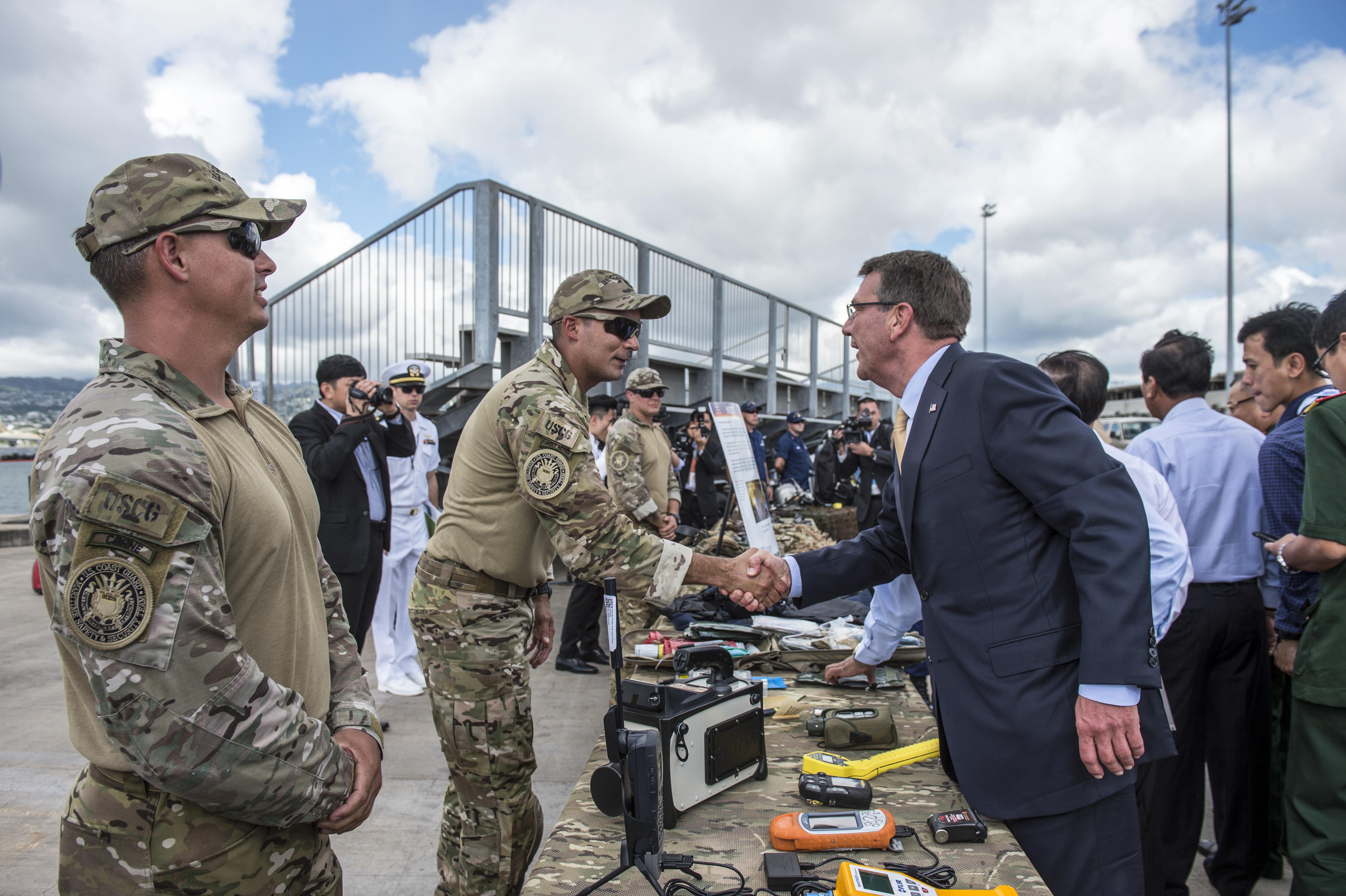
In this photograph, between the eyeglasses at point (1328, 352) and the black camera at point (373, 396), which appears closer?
the eyeglasses at point (1328, 352)

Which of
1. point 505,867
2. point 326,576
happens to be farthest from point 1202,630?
point 326,576

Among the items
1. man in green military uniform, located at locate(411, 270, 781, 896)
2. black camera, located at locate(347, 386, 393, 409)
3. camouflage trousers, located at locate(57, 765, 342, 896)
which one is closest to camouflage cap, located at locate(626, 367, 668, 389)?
black camera, located at locate(347, 386, 393, 409)

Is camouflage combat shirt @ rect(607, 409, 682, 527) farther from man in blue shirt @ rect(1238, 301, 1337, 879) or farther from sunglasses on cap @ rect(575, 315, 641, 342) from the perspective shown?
man in blue shirt @ rect(1238, 301, 1337, 879)

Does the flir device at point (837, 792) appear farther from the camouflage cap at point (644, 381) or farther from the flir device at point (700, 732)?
the camouflage cap at point (644, 381)

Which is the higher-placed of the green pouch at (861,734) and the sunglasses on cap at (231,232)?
the sunglasses on cap at (231,232)

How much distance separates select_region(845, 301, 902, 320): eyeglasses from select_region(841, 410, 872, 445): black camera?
252 inches

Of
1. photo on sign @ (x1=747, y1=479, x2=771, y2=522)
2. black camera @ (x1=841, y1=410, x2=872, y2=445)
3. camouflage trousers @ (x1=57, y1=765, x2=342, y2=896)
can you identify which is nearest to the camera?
camouflage trousers @ (x1=57, y1=765, x2=342, y2=896)

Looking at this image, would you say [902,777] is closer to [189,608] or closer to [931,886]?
[931,886]

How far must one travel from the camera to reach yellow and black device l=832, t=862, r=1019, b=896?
1.39 metres

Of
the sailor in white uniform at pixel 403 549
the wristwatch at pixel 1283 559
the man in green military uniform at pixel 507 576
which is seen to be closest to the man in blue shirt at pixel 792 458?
the sailor in white uniform at pixel 403 549

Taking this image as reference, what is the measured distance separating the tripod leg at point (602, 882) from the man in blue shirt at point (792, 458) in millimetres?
10694

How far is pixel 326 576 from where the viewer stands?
1.76m

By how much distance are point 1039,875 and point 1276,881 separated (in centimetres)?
234

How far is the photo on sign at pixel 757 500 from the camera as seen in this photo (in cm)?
480
